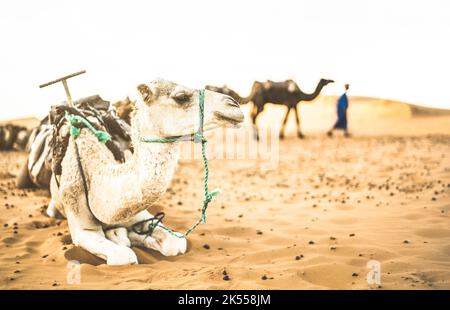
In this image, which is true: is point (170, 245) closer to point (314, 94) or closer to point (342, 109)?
point (314, 94)

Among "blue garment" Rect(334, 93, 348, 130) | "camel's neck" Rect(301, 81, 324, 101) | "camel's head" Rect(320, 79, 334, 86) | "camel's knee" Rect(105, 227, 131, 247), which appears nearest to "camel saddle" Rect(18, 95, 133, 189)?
"camel's knee" Rect(105, 227, 131, 247)

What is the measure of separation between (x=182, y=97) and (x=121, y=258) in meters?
1.46

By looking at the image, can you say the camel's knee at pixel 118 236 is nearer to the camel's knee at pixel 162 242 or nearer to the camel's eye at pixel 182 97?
the camel's knee at pixel 162 242

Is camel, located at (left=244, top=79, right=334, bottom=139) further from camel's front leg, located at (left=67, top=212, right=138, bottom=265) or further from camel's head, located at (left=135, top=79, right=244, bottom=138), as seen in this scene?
camel's head, located at (left=135, top=79, right=244, bottom=138)

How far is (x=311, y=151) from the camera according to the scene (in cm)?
1500

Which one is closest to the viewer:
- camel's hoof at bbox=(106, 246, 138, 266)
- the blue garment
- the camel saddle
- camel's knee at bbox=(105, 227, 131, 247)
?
camel's hoof at bbox=(106, 246, 138, 266)

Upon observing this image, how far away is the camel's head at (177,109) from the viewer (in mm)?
3420

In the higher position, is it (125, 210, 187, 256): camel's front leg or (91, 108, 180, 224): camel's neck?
(91, 108, 180, 224): camel's neck

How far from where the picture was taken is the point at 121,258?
3.93 m

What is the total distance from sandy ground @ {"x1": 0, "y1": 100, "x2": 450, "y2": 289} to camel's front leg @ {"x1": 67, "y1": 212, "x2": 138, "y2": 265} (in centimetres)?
9

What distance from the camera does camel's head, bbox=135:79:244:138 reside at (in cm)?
342

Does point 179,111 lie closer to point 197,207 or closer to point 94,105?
point 94,105

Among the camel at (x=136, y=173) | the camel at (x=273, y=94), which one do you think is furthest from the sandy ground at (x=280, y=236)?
the camel at (x=273, y=94)

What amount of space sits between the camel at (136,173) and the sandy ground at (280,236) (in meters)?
0.18
